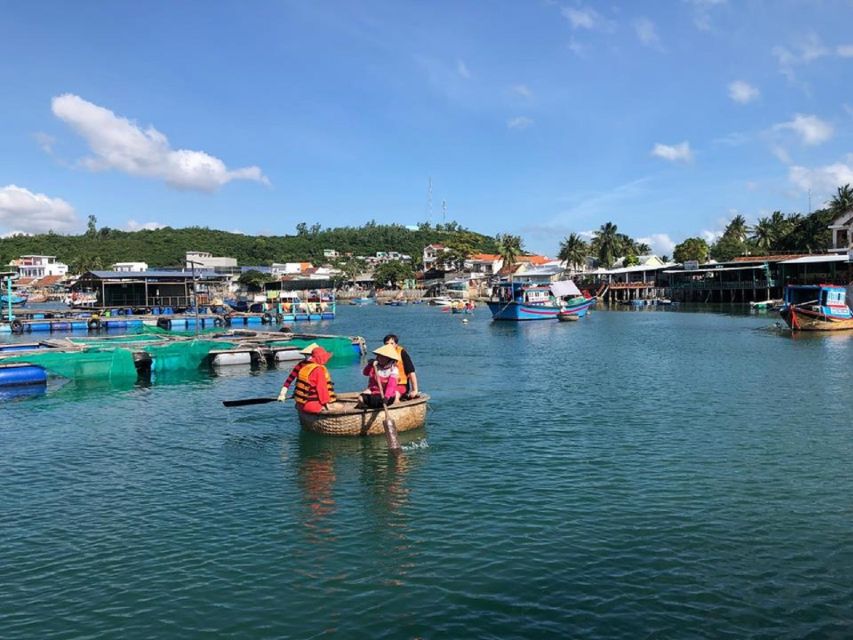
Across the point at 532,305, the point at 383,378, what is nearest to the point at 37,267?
the point at 532,305

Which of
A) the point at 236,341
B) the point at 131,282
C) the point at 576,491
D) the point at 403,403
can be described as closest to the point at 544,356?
the point at 236,341

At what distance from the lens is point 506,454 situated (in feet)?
54.8

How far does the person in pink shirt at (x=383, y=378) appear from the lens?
17.8m

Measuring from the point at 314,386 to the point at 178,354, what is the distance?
17.9 meters

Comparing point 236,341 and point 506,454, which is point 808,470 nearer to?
point 506,454

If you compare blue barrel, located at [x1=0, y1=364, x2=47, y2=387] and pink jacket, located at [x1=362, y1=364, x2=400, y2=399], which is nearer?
pink jacket, located at [x1=362, y1=364, x2=400, y2=399]

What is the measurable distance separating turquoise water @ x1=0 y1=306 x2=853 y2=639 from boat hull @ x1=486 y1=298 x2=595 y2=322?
44498mm

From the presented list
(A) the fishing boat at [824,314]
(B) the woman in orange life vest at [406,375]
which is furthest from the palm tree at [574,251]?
(B) the woman in orange life vest at [406,375]

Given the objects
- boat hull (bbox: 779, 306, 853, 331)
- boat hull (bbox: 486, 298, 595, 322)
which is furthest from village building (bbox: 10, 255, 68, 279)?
boat hull (bbox: 779, 306, 853, 331)

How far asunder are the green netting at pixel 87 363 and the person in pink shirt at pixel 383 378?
1732 centimetres

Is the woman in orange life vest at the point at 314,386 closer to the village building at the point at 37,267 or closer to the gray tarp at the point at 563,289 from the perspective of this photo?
the gray tarp at the point at 563,289

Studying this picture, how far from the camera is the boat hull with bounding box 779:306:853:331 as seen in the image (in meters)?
50.5

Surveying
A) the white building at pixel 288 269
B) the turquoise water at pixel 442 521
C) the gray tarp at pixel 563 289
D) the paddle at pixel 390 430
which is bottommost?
the turquoise water at pixel 442 521

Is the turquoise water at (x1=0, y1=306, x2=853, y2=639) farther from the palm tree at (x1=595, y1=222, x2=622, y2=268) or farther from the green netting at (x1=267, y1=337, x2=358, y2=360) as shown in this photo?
the palm tree at (x1=595, y1=222, x2=622, y2=268)
